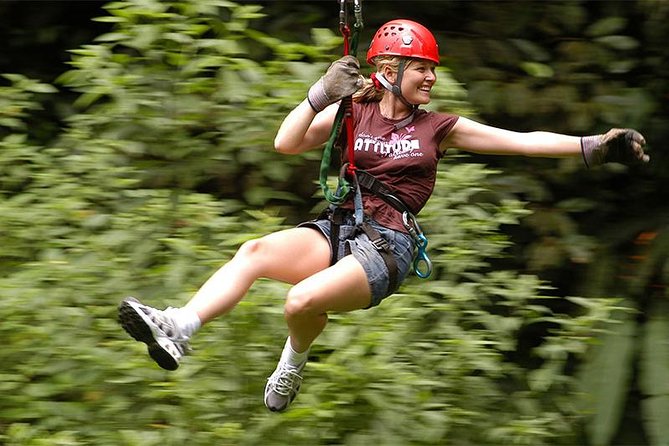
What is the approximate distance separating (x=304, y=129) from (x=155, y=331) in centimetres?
87

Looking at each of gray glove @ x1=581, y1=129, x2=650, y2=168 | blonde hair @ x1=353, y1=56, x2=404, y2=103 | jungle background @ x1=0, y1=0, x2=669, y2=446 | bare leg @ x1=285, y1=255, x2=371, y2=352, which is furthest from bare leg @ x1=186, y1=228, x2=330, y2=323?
jungle background @ x1=0, y1=0, x2=669, y2=446

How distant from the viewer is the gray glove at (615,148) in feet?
13.4

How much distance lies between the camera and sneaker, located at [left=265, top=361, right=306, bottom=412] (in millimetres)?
4375

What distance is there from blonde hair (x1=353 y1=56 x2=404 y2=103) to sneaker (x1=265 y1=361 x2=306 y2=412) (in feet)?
3.34

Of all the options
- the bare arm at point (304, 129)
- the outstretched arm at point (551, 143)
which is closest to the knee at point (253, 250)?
the bare arm at point (304, 129)

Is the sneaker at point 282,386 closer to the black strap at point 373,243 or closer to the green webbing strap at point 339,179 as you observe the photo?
the black strap at point 373,243

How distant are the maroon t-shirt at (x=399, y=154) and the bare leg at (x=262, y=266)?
253mm

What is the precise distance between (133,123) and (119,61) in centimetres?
35

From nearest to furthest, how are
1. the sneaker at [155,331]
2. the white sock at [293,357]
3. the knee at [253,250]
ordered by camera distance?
the sneaker at [155,331], the knee at [253,250], the white sock at [293,357]

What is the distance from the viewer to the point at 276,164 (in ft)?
20.8

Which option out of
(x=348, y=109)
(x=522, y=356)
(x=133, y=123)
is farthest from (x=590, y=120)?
(x=348, y=109)

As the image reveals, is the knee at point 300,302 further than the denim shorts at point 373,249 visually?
No

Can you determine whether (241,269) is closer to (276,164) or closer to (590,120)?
(276,164)

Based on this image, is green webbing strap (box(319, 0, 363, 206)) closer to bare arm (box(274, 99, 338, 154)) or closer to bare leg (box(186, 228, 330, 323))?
bare arm (box(274, 99, 338, 154))
